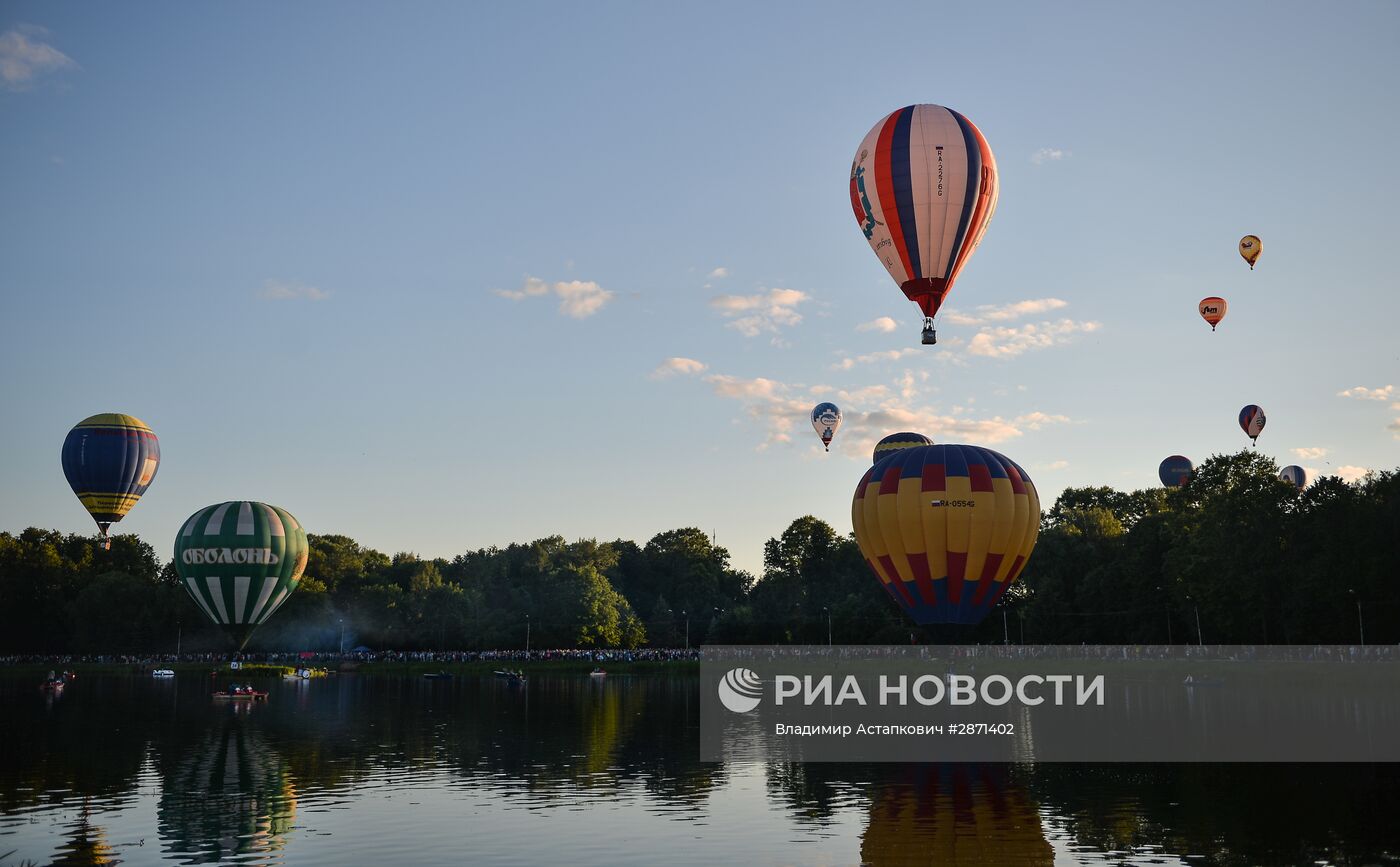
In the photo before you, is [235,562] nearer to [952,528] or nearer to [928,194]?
[952,528]

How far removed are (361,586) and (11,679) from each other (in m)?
40.1

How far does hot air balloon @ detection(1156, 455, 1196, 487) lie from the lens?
13725 centimetres

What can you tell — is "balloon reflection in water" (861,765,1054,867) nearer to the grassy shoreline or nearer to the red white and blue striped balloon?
the red white and blue striped balloon

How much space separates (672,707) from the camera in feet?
215

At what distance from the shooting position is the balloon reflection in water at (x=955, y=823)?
2481 cm

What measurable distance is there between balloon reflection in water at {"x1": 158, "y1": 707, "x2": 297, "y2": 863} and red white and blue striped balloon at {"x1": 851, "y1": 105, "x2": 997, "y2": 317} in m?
32.1

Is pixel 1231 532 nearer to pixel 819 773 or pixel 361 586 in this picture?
pixel 819 773

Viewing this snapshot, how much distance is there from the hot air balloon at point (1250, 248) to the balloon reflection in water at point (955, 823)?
6515 cm

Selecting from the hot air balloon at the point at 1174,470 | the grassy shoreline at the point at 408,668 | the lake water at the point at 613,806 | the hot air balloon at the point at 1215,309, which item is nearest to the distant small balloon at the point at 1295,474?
the hot air balloon at the point at 1174,470

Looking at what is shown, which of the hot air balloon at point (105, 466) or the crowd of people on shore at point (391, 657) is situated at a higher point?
the hot air balloon at point (105, 466)

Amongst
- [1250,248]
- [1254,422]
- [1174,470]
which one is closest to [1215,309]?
[1250,248]

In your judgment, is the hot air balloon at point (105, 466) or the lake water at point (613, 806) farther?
the hot air balloon at point (105, 466)

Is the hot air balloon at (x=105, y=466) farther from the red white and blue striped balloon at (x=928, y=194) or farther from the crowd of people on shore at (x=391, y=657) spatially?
the red white and blue striped balloon at (x=928, y=194)

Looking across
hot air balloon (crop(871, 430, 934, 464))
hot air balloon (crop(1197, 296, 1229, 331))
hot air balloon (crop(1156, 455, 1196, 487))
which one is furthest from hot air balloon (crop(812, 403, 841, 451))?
hot air balloon (crop(1156, 455, 1196, 487))
